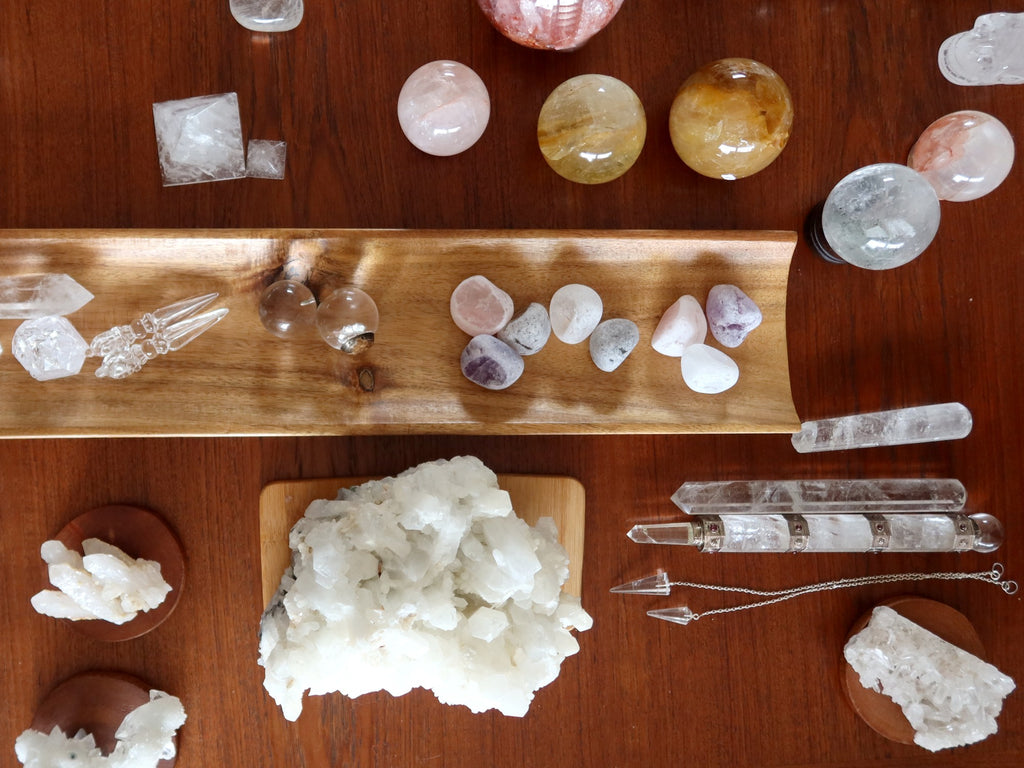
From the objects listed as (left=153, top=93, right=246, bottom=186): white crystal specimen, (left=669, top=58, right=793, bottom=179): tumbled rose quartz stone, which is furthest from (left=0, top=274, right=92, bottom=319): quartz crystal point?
(left=669, top=58, right=793, bottom=179): tumbled rose quartz stone

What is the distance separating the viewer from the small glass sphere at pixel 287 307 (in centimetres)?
61

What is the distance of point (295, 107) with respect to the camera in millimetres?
681

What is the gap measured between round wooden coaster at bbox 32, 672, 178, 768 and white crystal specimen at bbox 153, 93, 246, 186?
18.9 inches

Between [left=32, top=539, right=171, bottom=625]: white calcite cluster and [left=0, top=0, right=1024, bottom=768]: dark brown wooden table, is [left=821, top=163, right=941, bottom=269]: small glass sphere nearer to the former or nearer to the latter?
[left=0, top=0, right=1024, bottom=768]: dark brown wooden table

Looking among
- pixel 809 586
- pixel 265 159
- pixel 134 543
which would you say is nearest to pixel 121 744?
pixel 134 543

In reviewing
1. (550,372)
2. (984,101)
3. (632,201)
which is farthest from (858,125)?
(550,372)

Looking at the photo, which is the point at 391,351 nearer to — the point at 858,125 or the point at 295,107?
the point at 295,107

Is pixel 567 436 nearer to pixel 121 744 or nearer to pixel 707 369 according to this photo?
pixel 707 369

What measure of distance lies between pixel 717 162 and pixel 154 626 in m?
0.69

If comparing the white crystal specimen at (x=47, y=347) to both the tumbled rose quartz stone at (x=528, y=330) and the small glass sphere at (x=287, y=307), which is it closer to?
the small glass sphere at (x=287, y=307)

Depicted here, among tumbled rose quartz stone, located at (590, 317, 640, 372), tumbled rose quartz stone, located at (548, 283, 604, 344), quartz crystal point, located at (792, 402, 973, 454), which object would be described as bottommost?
quartz crystal point, located at (792, 402, 973, 454)

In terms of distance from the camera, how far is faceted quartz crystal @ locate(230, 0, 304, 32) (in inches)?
25.8

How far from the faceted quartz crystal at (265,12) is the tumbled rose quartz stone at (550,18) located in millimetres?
183

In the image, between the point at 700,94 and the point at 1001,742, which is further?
the point at 1001,742
